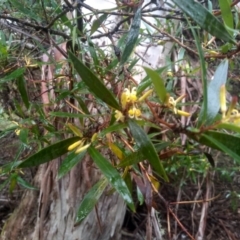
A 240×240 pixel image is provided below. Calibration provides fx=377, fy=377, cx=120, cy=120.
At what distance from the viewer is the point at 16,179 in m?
0.80

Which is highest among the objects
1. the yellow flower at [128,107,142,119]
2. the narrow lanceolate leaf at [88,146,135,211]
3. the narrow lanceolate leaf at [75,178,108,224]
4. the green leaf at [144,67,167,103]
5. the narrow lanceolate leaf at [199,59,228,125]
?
the green leaf at [144,67,167,103]

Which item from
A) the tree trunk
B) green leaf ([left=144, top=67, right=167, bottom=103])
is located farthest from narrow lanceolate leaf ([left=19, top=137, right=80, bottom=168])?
the tree trunk

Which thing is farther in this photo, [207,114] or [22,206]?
[22,206]

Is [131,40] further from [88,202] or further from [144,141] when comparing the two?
[88,202]

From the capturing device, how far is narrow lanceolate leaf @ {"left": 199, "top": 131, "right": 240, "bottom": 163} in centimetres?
30

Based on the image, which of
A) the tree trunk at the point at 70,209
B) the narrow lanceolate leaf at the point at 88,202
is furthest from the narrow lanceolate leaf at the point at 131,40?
the tree trunk at the point at 70,209

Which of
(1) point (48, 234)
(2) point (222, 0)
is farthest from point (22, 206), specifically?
(2) point (222, 0)

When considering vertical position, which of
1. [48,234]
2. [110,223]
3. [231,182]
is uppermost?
[48,234]

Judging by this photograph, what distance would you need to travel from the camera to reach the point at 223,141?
31cm

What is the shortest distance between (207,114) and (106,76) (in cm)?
38

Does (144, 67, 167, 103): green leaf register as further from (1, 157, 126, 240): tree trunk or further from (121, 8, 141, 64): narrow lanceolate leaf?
(1, 157, 126, 240): tree trunk

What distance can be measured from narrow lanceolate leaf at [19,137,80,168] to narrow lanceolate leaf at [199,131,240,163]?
0.56 ft

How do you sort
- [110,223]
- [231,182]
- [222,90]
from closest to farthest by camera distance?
[222,90] < [110,223] < [231,182]

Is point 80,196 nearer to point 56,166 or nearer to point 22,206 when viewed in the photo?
point 56,166
